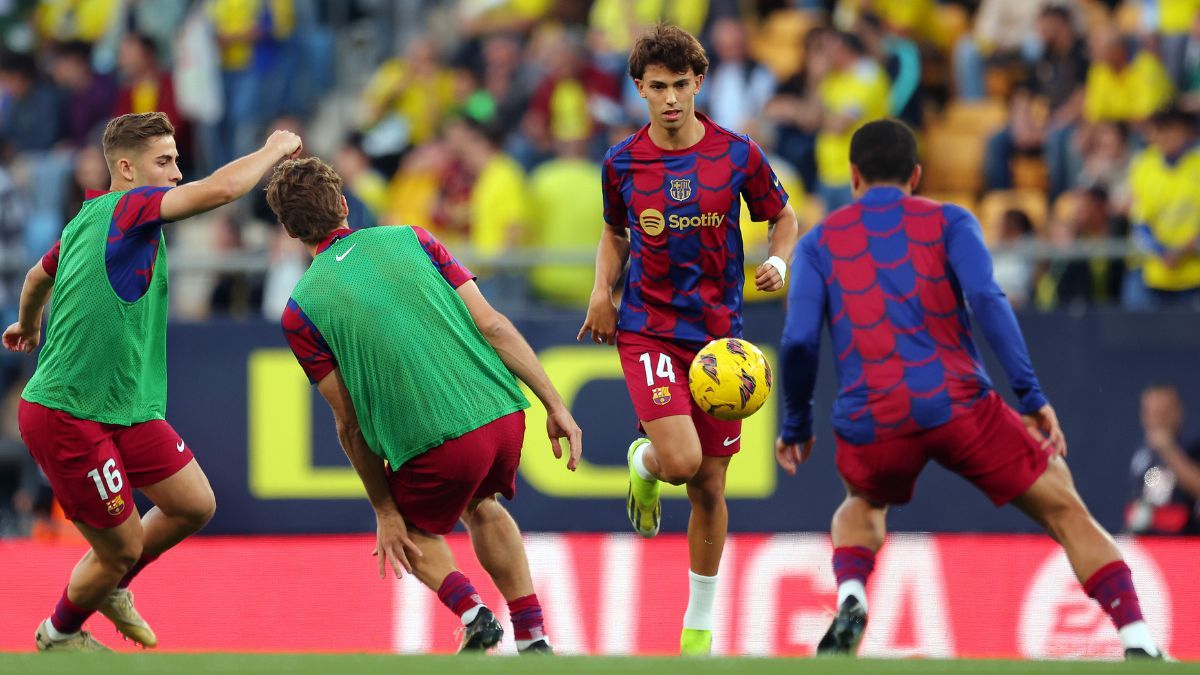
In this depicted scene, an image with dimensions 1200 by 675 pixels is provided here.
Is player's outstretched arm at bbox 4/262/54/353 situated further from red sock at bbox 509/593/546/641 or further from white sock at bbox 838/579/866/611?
white sock at bbox 838/579/866/611

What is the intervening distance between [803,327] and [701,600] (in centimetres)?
149

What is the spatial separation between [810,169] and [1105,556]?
6.78m

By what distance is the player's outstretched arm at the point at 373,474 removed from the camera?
6.82 m

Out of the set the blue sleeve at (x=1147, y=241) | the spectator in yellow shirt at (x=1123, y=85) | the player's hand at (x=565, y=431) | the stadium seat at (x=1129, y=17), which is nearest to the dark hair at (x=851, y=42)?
the spectator in yellow shirt at (x=1123, y=85)

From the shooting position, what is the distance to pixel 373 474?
6883mm

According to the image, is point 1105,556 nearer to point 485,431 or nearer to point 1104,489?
point 485,431

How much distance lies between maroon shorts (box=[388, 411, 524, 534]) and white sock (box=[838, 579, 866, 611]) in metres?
1.40

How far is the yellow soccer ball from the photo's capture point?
7121 mm

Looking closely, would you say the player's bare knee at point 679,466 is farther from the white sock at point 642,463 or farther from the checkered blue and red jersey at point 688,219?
the checkered blue and red jersey at point 688,219

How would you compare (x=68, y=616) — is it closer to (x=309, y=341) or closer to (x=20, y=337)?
(x=20, y=337)

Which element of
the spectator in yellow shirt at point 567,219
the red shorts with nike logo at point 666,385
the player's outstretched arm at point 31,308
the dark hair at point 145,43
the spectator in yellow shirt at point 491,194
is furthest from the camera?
the dark hair at point 145,43

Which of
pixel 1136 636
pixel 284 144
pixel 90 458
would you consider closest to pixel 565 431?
pixel 284 144

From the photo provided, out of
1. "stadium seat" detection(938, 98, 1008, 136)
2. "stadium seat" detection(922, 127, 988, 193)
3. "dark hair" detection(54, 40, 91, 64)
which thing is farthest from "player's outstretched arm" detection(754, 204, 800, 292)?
"dark hair" detection(54, 40, 91, 64)

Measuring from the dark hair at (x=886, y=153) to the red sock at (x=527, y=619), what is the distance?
2197 mm
